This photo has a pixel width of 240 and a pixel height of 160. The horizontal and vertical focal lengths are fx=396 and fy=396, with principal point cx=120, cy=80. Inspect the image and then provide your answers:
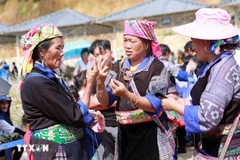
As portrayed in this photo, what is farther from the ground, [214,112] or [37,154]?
[214,112]

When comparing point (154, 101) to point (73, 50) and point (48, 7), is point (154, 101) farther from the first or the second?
point (48, 7)

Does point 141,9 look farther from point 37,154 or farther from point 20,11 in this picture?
point 20,11

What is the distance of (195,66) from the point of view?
651 centimetres

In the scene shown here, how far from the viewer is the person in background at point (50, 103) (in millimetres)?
2598

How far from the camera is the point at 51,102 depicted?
258cm

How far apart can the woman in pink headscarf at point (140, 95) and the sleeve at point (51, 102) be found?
52cm

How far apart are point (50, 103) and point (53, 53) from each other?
1.26ft

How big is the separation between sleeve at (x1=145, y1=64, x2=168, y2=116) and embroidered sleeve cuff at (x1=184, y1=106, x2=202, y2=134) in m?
0.62

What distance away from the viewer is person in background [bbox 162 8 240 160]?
2303 millimetres

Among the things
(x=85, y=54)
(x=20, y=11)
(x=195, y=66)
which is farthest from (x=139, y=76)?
(x=20, y=11)

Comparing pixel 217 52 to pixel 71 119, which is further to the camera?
pixel 71 119

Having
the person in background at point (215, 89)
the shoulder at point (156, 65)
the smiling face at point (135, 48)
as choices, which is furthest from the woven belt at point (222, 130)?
the smiling face at point (135, 48)

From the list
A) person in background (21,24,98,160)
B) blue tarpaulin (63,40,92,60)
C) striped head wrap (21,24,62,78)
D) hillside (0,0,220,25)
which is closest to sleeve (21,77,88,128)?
person in background (21,24,98,160)

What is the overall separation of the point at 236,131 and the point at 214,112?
0.27 m
